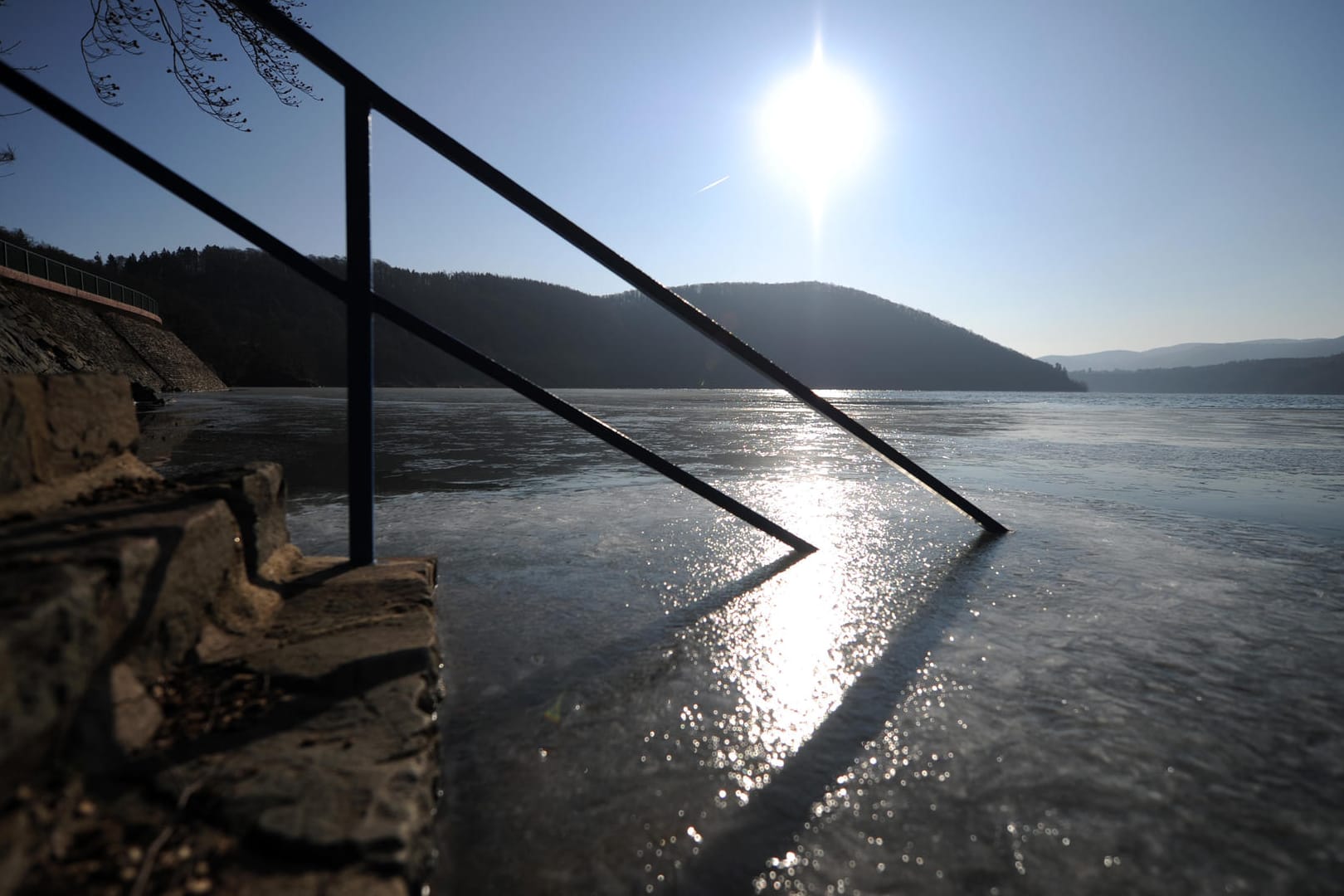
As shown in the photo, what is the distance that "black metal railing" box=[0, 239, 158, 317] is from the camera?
48.5ft

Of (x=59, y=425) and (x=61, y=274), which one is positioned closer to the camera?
(x=59, y=425)

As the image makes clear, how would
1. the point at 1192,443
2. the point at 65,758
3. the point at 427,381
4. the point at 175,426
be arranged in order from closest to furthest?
1. the point at 65,758
2. the point at 175,426
3. the point at 1192,443
4. the point at 427,381

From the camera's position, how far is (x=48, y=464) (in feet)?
5.39

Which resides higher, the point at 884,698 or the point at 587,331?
the point at 587,331

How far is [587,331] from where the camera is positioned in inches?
4592

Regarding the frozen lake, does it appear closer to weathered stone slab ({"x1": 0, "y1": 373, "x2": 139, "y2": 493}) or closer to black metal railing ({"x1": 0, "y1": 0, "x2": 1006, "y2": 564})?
black metal railing ({"x1": 0, "y1": 0, "x2": 1006, "y2": 564})

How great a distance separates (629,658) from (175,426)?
1147cm

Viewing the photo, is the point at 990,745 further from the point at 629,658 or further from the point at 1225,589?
the point at 1225,589

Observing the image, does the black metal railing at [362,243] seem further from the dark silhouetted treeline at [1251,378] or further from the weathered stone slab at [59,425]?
the dark silhouetted treeline at [1251,378]

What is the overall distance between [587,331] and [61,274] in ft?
331

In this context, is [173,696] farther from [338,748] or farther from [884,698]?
[884,698]

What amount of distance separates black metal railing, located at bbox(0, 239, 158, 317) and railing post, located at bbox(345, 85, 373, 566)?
54.5 feet

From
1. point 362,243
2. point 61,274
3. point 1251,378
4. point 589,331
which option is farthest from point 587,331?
point 1251,378

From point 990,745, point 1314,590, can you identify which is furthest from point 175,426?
point 1314,590
